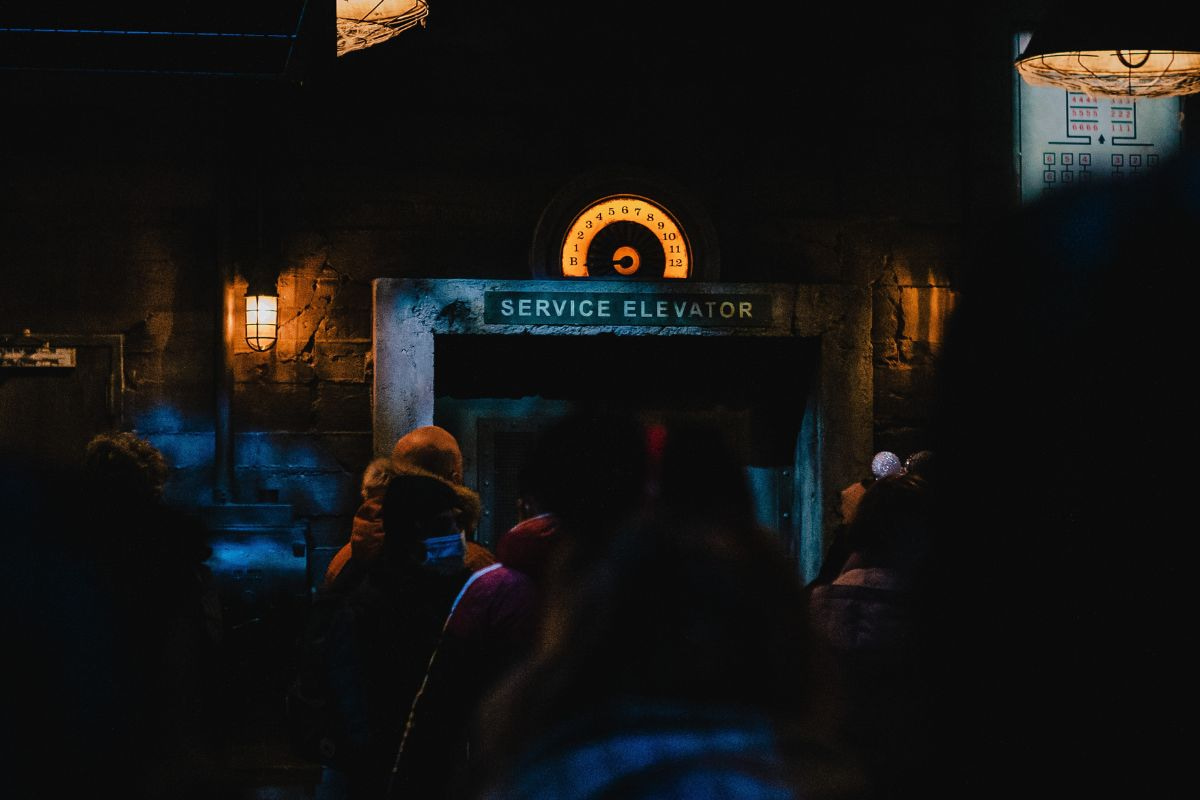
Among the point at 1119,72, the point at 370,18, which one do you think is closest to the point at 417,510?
the point at 370,18

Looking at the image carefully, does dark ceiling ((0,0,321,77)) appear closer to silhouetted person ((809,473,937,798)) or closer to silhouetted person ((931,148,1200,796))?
silhouetted person ((809,473,937,798))

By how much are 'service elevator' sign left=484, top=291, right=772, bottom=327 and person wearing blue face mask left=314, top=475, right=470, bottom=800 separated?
390cm

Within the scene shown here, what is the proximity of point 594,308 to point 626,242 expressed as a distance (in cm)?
55

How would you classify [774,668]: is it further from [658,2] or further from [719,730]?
[658,2]

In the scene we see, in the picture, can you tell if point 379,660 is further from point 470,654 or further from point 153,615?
point 153,615

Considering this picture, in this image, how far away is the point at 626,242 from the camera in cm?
818

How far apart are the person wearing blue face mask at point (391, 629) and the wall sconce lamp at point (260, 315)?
406 centimetres

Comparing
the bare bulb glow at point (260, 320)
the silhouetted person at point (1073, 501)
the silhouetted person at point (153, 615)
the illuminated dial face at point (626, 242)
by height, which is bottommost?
the silhouetted person at point (153, 615)

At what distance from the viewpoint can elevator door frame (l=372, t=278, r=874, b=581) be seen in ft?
25.7

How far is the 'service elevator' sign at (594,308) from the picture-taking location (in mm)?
7898

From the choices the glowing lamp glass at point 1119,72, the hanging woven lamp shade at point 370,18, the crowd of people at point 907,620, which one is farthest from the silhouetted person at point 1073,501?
the hanging woven lamp shade at point 370,18

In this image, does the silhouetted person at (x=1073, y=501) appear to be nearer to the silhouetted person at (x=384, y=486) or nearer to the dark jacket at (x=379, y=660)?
the dark jacket at (x=379, y=660)

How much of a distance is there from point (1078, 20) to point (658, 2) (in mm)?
5082

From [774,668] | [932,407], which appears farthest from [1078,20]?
[932,407]
